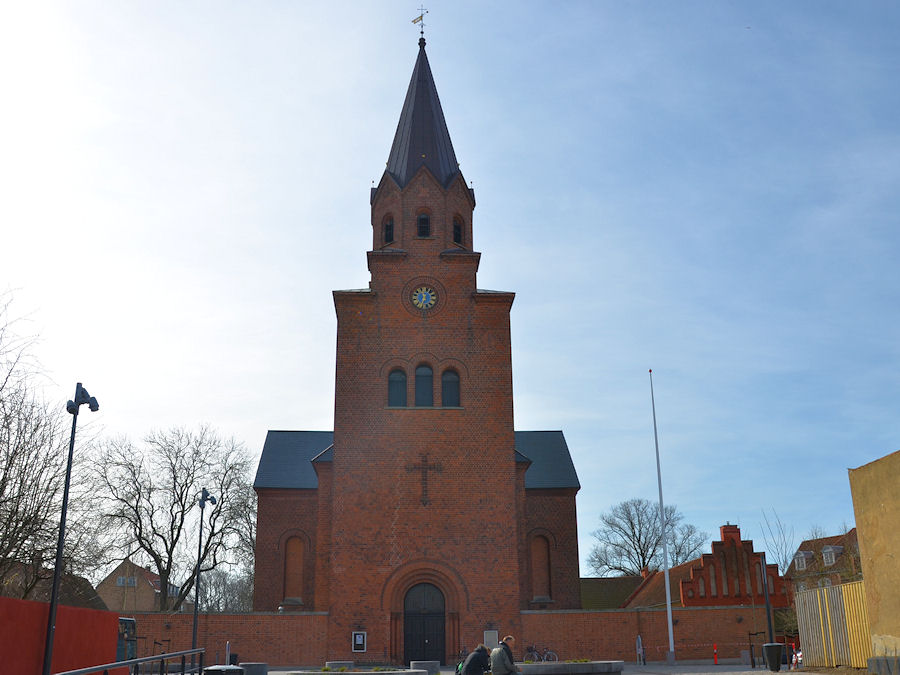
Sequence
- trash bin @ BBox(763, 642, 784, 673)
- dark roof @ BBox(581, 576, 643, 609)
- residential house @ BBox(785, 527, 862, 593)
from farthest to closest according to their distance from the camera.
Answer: dark roof @ BBox(581, 576, 643, 609), residential house @ BBox(785, 527, 862, 593), trash bin @ BBox(763, 642, 784, 673)

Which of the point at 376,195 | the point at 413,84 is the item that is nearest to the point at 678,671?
the point at 376,195

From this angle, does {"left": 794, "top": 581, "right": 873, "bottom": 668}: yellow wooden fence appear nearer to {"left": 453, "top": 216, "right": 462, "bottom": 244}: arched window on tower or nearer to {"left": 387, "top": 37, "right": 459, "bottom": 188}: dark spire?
{"left": 453, "top": 216, "right": 462, "bottom": 244}: arched window on tower

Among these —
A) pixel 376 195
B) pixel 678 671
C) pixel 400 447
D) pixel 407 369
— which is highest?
pixel 376 195

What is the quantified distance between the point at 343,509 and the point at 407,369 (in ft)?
20.0

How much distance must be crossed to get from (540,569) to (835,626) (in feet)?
67.0

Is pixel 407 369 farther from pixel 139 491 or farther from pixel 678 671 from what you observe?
pixel 139 491

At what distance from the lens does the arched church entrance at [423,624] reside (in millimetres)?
30734

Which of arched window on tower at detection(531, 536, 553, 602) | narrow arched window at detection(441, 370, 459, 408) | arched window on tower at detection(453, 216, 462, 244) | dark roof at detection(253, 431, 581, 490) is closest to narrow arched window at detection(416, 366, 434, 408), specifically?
narrow arched window at detection(441, 370, 459, 408)

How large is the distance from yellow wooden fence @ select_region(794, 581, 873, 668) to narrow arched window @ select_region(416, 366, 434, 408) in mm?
15236

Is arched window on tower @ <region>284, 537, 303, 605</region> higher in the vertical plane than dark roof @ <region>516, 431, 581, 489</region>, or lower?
lower

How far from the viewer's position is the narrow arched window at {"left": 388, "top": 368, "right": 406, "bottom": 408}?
3322cm

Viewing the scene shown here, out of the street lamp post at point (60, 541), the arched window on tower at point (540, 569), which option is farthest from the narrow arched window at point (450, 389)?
the street lamp post at point (60, 541)

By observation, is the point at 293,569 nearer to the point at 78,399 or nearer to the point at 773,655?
the point at 773,655

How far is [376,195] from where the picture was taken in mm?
36906
